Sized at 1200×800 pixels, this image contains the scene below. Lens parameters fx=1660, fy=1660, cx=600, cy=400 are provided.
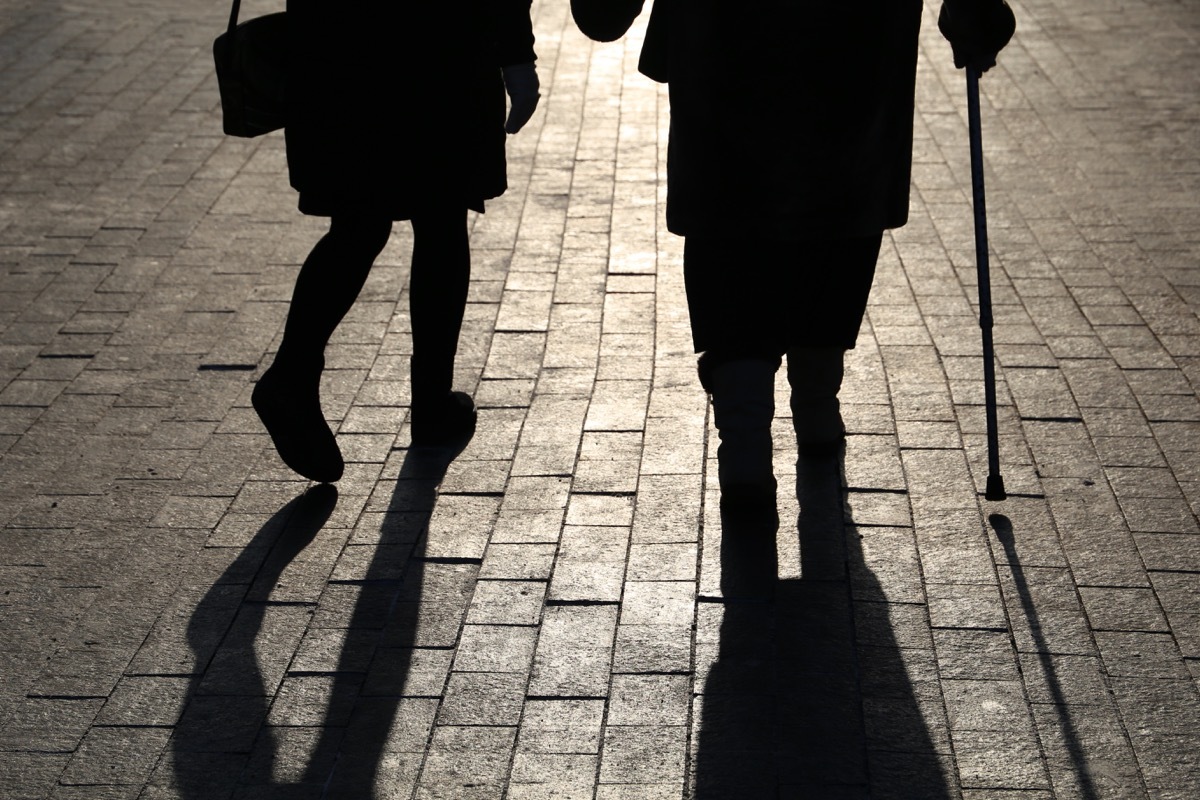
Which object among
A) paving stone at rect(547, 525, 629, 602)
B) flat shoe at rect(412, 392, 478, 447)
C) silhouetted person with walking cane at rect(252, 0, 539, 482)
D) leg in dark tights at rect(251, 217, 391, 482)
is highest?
silhouetted person with walking cane at rect(252, 0, 539, 482)

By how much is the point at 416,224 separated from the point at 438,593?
3.63 ft

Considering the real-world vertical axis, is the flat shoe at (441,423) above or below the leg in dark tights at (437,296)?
below

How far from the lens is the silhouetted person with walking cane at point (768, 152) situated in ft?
13.3

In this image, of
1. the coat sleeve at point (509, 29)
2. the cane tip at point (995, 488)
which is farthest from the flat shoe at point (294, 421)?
the cane tip at point (995, 488)

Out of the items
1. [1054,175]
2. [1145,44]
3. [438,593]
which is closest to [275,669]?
[438,593]

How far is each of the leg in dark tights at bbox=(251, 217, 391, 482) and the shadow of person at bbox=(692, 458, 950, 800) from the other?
1138 mm

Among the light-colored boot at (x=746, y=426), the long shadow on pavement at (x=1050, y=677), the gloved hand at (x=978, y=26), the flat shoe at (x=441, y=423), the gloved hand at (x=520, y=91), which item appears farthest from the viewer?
the flat shoe at (x=441, y=423)

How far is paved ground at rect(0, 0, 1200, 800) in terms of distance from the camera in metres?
3.40

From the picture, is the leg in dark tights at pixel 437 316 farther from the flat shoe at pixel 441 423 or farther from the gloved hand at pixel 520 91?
the gloved hand at pixel 520 91

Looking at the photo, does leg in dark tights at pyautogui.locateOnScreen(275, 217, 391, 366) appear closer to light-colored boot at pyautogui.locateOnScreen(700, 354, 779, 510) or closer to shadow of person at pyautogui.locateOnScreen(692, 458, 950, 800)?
light-colored boot at pyautogui.locateOnScreen(700, 354, 779, 510)

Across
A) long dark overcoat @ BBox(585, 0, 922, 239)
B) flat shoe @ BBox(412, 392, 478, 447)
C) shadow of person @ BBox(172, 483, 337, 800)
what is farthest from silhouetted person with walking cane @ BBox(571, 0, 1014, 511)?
shadow of person @ BBox(172, 483, 337, 800)

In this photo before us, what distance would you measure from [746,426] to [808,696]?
34.7 inches

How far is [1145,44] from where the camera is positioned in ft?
29.4

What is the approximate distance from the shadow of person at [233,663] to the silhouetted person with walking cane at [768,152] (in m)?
1.13
